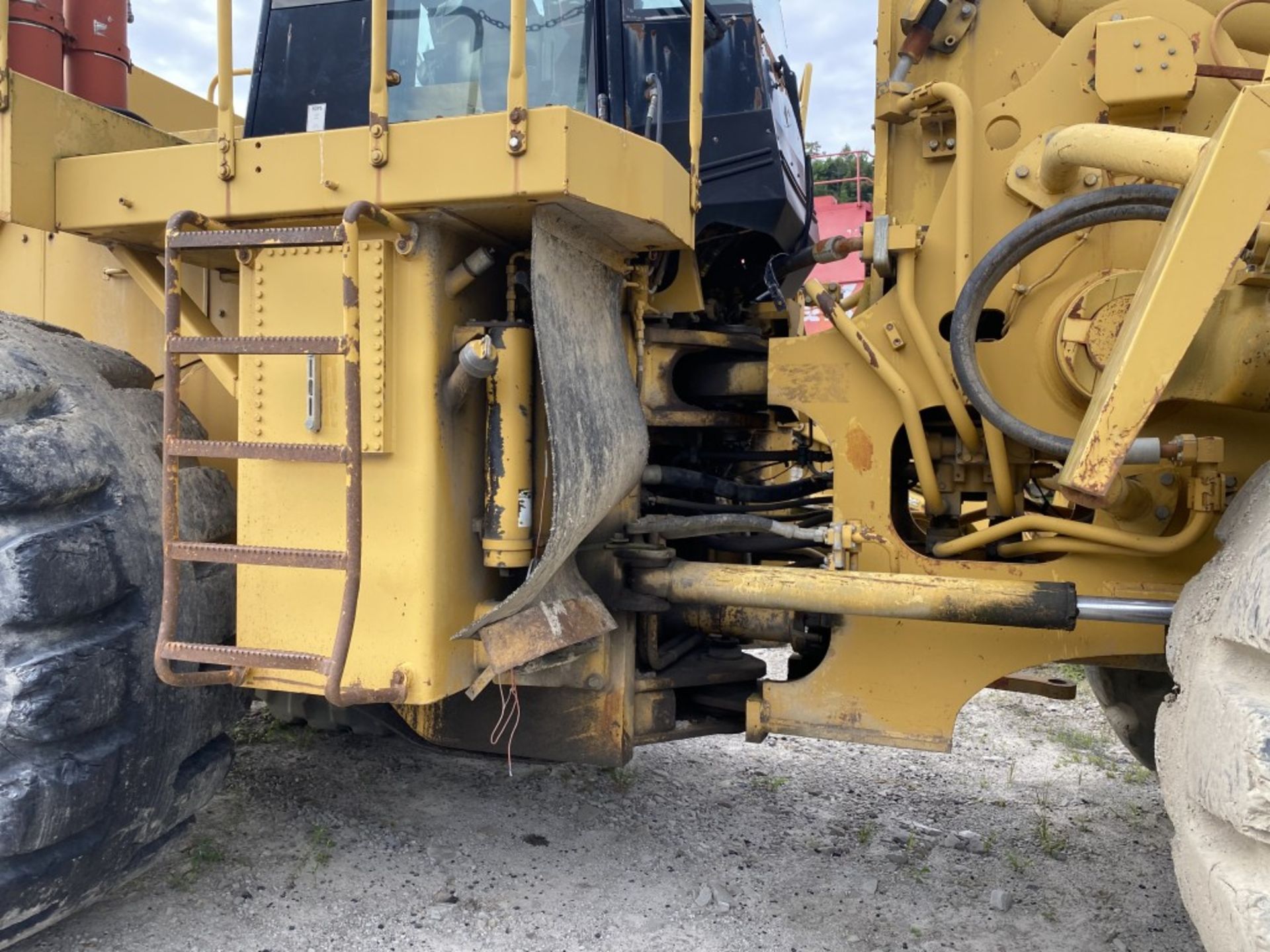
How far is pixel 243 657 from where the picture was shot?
6.37 ft

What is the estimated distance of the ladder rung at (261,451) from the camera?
6.37 ft

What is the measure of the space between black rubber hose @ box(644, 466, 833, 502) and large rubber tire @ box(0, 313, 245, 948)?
1.16m

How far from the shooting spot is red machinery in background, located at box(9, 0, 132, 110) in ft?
10.9

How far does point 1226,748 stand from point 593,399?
1377 mm

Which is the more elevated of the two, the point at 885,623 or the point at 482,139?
the point at 482,139

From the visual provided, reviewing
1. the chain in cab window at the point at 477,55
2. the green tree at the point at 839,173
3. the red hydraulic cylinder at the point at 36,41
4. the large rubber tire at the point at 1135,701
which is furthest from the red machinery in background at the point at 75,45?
the green tree at the point at 839,173

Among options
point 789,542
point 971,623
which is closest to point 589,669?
point 789,542

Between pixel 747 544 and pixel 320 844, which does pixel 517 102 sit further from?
pixel 320 844

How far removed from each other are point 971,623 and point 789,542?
61cm

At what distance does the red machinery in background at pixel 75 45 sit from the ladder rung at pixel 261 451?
2.11m

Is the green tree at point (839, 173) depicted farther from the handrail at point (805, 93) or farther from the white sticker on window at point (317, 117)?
the white sticker on window at point (317, 117)

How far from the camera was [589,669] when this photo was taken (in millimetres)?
2465

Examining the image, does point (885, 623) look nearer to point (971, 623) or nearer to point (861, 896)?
point (971, 623)

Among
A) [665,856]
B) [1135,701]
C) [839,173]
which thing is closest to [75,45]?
[665,856]
